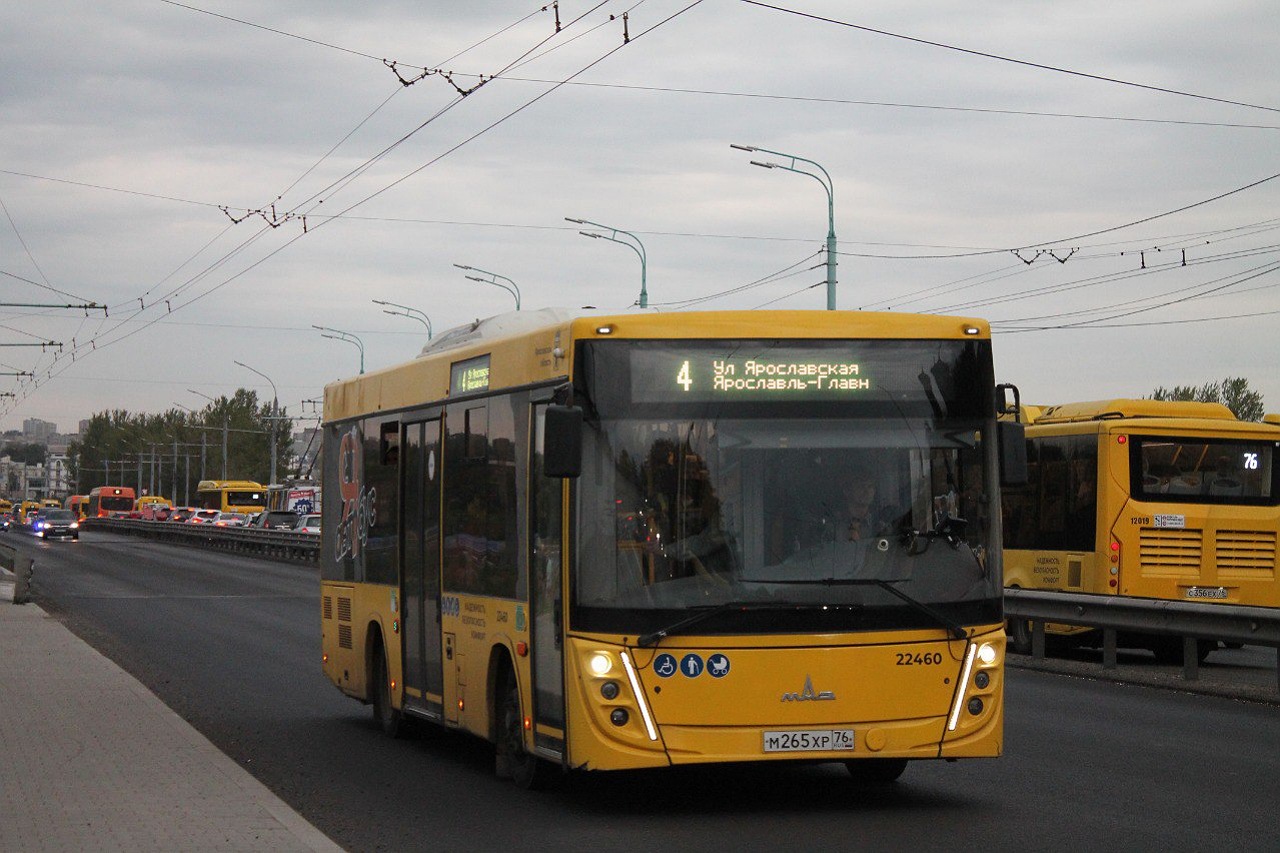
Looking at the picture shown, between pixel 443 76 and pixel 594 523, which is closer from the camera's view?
pixel 594 523

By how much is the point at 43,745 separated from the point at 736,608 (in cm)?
565

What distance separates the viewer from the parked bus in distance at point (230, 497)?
4279 inches

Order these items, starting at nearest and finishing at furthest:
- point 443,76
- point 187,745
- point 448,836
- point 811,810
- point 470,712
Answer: point 448,836 < point 811,810 < point 470,712 < point 187,745 < point 443,76

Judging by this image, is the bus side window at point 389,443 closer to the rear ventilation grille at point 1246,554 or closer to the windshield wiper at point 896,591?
the windshield wiper at point 896,591

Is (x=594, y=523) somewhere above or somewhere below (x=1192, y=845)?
above

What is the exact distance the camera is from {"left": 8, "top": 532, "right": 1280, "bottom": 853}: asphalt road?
900 cm

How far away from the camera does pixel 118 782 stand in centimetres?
1080

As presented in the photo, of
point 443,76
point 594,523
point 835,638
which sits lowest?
point 835,638

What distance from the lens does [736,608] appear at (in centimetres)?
943

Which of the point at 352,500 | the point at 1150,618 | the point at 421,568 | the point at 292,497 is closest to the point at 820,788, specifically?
the point at 421,568

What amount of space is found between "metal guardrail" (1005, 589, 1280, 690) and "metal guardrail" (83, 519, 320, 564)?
109 feet

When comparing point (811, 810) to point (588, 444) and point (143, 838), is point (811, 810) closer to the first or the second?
point (588, 444)

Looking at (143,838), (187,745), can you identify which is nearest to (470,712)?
(187,745)

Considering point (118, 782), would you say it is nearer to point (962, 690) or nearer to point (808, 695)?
point (808, 695)
